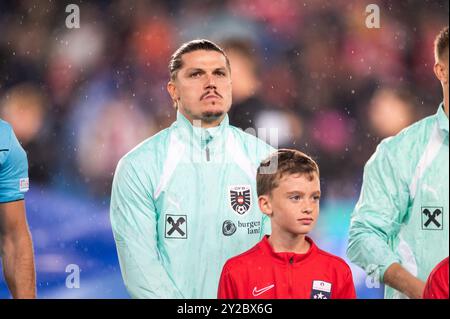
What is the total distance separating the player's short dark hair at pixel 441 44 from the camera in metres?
3.05

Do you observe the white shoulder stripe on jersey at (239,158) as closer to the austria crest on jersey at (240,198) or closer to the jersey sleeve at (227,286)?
the austria crest on jersey at (240,198)

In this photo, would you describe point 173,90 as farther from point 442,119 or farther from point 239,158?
point 442,119

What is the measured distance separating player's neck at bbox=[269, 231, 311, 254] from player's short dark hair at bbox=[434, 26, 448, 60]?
0.94 meters

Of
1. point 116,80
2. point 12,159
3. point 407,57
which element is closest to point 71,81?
point 116,80

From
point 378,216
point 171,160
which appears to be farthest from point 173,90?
point 378,216

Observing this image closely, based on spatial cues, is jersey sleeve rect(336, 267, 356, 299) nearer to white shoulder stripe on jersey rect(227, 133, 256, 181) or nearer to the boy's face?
the boy's face

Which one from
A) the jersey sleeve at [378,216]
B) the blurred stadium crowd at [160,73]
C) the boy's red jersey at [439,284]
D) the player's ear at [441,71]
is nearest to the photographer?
the boy's red jersey at [439,284]

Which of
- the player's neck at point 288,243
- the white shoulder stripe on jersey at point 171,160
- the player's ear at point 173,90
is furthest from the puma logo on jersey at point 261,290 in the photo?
the player's ear at point 173,90

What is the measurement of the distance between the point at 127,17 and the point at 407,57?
1.19 m

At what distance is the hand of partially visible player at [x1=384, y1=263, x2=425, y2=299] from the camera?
2863 millimetres

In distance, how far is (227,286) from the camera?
2.92 metres

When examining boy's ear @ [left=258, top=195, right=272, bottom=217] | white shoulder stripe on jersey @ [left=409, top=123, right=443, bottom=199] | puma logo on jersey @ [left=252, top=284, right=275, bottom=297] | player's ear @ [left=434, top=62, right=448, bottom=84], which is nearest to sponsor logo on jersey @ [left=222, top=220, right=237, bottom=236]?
boy's ear @ [left=258, top=195, right=272, bottom=217]

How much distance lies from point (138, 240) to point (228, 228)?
0.36 meters

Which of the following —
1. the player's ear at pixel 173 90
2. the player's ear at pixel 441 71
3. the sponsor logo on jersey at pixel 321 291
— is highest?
the player's ear at pixel 441 71
